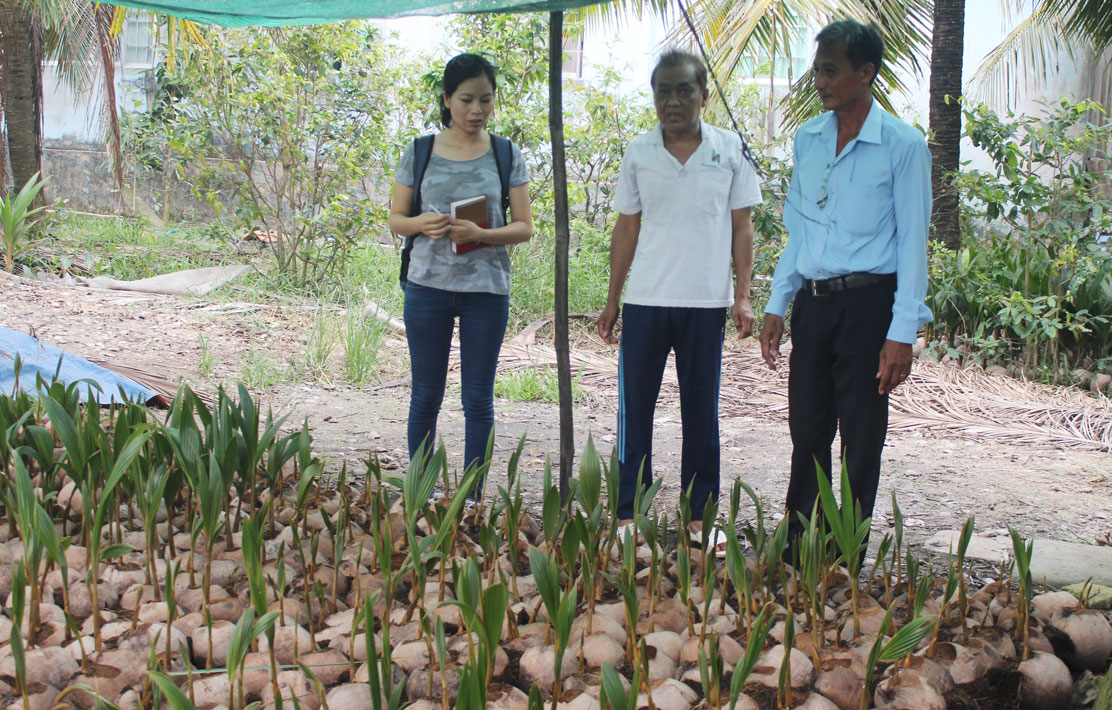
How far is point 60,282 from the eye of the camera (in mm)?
6887

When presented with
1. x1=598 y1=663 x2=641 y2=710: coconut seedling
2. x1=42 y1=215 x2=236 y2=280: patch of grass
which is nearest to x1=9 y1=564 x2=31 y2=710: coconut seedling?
x1=598 y1=663 x2=641 y2=710: coconut seedling

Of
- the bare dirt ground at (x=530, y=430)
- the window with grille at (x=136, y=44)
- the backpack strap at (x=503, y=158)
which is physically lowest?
the bare dirt ground at (x=530, y=430)

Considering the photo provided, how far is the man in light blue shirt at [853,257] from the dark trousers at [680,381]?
0.30 metres

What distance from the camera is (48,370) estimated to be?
4.13 meters

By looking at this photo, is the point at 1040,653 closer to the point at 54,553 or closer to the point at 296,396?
the point at 54,553

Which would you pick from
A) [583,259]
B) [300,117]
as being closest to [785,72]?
[583,259]

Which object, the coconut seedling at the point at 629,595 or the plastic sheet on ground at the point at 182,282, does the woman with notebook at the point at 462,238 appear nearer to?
the coconut seedling at the point at 629,595

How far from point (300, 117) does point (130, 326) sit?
6.57 ft

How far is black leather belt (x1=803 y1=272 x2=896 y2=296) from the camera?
7.56ft

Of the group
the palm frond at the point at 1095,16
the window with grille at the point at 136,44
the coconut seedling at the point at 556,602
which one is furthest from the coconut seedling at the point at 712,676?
the window with grille at the point at 136,44

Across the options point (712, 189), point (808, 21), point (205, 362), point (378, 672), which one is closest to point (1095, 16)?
point (808, 21)

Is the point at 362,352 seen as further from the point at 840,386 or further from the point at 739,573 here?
the point at 739,573

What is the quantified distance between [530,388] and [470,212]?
246 centimetres

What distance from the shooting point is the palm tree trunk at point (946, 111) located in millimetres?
6133
